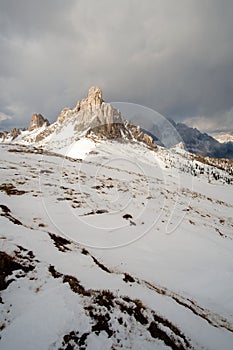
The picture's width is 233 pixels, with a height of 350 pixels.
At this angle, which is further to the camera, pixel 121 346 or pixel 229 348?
pixel 229 348

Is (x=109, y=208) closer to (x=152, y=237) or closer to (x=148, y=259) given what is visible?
(x=152, y=237)

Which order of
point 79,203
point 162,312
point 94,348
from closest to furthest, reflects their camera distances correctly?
point 94,348 → point 162,312 → point 79,203

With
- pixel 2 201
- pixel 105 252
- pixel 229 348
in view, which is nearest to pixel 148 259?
pixel 105 252

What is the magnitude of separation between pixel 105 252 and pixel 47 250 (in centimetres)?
502

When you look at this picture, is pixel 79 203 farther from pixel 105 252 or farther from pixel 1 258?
pixel 1 258

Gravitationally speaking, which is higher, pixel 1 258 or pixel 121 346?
pixel 1 258

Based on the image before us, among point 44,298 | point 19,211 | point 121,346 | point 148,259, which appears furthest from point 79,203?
point 121,346

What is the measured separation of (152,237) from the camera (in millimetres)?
19172

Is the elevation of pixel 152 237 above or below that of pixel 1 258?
below

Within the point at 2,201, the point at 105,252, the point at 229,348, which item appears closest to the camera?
the point at 229,348

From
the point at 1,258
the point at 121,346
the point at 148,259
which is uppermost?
the point at 1,258

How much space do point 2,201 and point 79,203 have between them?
28.2ft

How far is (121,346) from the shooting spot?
564 centimetres

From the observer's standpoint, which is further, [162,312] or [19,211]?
[19,211]
